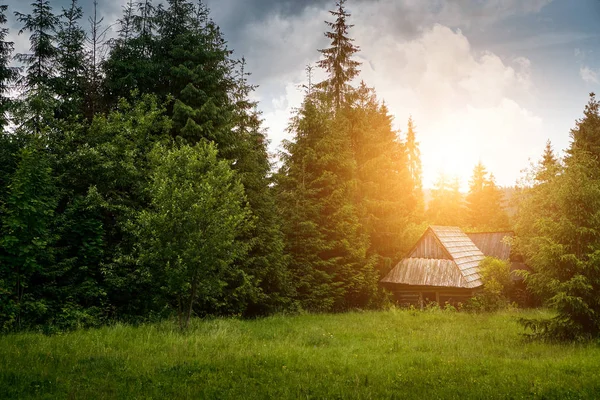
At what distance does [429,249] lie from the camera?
3186cm

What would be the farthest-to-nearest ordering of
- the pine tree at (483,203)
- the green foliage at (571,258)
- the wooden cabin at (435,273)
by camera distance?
the pine tree at (483,203) → the wooden cabin at (435,273) → the green foliage at (571,258)

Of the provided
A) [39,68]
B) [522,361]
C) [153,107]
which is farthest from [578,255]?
[39,68]

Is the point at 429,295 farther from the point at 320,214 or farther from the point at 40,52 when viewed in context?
the point at 40,52

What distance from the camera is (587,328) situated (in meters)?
15.5

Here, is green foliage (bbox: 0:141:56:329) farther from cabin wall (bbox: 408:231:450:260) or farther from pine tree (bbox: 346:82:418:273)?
cabin wall (bbox: 408:231:450:260)

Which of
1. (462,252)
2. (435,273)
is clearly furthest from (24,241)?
(462,252)

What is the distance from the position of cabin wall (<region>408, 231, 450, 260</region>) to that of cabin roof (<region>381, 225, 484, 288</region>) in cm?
11

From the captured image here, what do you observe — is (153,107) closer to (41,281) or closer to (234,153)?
(234,153)

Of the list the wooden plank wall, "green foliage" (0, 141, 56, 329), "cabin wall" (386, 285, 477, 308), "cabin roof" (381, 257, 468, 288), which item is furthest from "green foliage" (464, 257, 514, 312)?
"green foliage" (0, 141, 56, 329)

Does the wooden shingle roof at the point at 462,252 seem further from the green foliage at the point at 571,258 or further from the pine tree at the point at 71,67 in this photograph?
the pine tree at the point at 71,67

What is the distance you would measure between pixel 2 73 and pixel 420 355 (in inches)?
1075

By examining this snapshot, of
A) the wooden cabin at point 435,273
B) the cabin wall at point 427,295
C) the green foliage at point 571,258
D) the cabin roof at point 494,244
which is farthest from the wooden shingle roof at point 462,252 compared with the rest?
the green foliage at point 571,258

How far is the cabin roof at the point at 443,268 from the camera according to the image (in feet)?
95.5

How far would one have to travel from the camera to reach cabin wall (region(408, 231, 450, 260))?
102 feet
